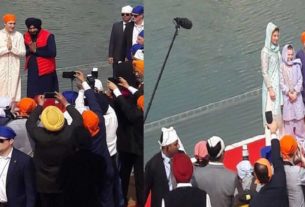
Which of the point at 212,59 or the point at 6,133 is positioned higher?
the point at 212,59

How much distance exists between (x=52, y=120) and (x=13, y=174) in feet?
1.85

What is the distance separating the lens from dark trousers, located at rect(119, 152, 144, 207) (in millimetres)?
7723

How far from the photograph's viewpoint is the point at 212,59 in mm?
11273

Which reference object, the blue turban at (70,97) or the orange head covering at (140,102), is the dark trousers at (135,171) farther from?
the blue turban at (70,97)

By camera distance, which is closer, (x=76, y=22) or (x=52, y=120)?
(x=52, y=120)

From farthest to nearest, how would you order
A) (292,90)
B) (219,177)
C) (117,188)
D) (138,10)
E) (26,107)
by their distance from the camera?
(138,10) → (292,90) → (117,188) → (26,107) → (219,177)

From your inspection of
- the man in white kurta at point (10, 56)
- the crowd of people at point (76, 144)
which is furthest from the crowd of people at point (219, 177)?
the man in white kurta at point (10, 56)

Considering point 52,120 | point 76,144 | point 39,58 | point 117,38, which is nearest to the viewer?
point 52,120

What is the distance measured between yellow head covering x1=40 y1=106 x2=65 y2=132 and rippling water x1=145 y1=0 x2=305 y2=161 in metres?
2.67

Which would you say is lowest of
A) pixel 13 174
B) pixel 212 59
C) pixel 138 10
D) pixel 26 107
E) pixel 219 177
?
pixel 219 177

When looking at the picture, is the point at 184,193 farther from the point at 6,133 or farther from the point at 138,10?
the point at 138,10

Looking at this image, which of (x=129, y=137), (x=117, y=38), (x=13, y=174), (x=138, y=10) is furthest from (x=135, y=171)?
(x=117, y=38)

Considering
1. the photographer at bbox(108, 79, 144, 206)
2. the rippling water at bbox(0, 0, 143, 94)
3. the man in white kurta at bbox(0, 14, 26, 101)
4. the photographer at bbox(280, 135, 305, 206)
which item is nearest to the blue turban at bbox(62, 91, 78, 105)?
the photographer at bbox(108, 79, 144, 206)

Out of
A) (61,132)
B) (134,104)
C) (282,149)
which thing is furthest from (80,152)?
(282,149)
